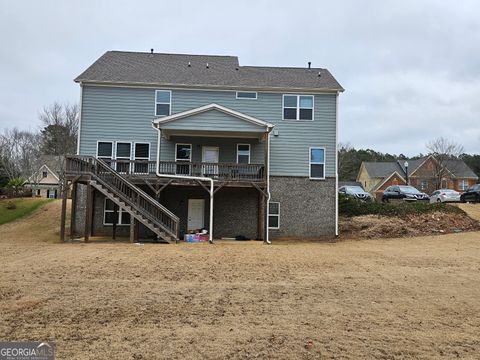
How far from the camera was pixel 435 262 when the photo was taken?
41.8ft

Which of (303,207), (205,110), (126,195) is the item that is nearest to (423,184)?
(303,207)

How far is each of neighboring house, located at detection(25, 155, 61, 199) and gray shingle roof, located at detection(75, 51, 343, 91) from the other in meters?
30.1

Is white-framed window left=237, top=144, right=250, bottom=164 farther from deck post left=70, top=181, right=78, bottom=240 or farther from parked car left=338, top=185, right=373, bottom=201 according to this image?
parked car left=338, top=185, right=373, bottom=201

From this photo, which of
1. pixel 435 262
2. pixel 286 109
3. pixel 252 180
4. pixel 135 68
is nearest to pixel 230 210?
pixel 252 180

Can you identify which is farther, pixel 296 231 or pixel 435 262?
pixel 296 231

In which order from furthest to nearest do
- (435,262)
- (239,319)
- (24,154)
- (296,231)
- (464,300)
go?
(24,154)
(296,231)
(435,262)
(464,300)
(239,319)

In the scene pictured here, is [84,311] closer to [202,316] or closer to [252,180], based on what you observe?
[202,316]

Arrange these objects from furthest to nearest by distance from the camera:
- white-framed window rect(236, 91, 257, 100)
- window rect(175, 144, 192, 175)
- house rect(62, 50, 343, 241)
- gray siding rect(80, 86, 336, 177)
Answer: white-framed window rect(236, 91, 257, 100)
window rect(175, 144, 192, 175)
gray siding rect(80, 86, 336, 177)
house rect(62, 50, 343, 241)

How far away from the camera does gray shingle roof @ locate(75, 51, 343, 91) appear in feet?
73.4

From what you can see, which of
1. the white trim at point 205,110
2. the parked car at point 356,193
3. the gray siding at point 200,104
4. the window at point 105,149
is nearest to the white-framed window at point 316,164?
the gray siding at point 200,104

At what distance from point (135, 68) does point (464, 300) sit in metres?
20.8

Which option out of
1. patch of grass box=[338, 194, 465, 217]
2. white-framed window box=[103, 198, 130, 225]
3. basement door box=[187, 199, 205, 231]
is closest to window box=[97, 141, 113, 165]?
white-framed window box=[103, 198, 130, 225]

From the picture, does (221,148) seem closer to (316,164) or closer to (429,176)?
(316,164)

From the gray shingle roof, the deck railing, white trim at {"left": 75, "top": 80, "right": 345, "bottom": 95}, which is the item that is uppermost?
the gray shingle roof
